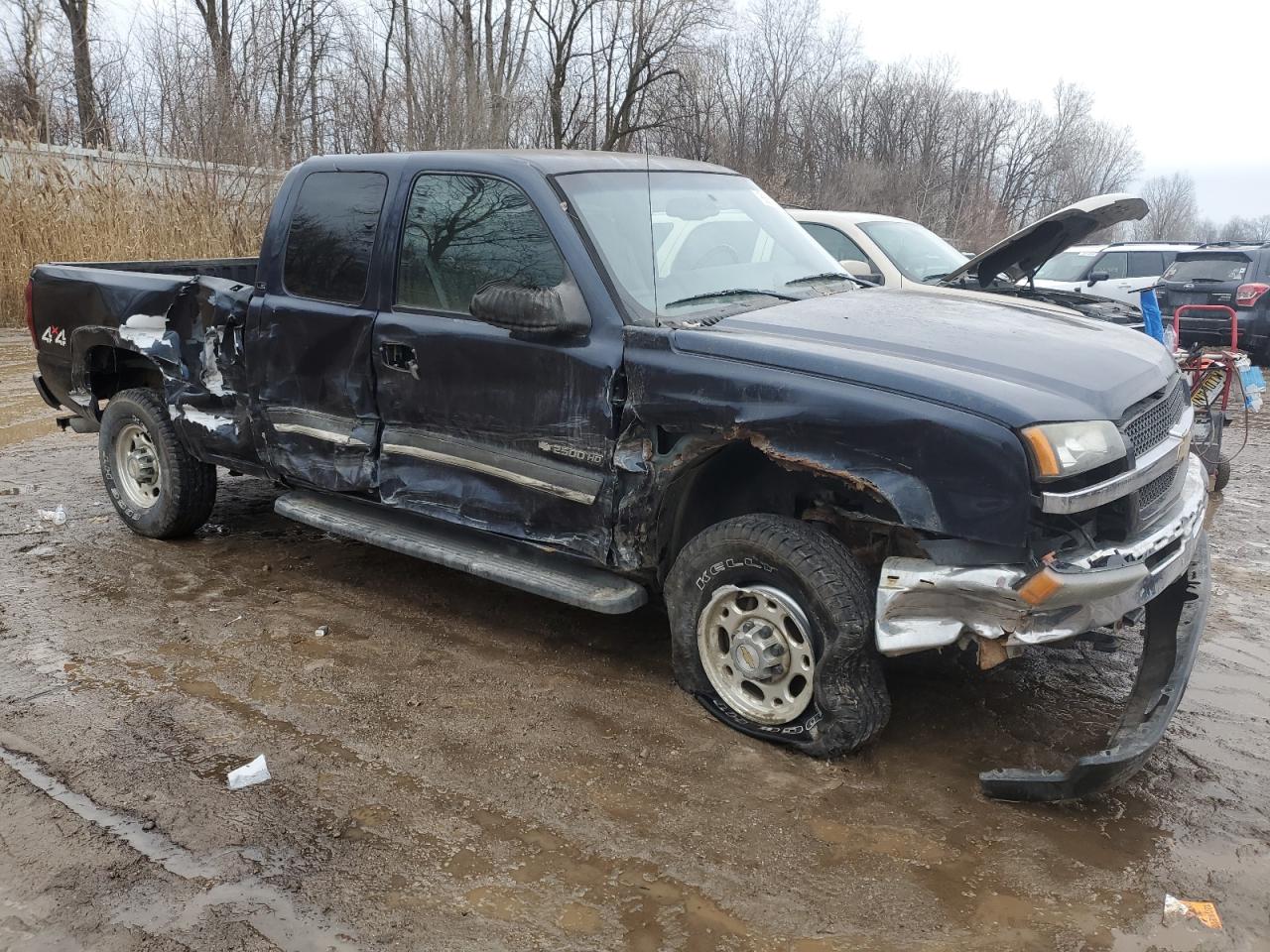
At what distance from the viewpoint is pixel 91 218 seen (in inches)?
532

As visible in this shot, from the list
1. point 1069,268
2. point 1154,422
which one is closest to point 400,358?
point 1154,422

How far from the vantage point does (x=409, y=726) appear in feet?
12.6

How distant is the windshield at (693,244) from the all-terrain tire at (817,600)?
90 centimetres

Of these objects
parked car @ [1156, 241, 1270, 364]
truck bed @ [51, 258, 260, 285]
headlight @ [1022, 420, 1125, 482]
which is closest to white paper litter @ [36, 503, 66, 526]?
truck bed @ [51, 258, 260, 285]

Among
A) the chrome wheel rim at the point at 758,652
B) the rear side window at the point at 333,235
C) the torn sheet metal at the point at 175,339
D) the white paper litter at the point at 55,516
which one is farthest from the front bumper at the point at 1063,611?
the white paper litter at the point at 55,516

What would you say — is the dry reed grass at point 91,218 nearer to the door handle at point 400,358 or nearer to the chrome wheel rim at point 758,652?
the door handle at point 400,358

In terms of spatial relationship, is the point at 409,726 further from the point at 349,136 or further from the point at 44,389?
the point at 349,136

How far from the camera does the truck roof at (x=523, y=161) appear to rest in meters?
4.32

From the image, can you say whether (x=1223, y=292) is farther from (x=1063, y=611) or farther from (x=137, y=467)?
(x=137, y=467)

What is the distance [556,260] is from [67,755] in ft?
8.22

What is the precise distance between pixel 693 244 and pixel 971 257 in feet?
17.7

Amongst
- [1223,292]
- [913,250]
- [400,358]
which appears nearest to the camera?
[400,358]

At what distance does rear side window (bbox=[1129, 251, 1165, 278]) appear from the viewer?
16.1m

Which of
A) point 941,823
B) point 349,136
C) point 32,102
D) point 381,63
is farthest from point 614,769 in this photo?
point 381,63
